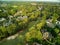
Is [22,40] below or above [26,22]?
below

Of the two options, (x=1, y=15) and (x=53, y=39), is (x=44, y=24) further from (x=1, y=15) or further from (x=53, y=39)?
(x=1, y=15)

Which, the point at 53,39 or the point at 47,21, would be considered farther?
the point at 47,21

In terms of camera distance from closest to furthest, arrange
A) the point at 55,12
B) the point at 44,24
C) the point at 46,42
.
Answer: the point at 46,42
the point at 44,24
the point at 55,12

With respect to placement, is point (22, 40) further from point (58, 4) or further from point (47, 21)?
point (58, 4)

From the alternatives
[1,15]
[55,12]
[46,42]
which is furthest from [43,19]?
[1,15]

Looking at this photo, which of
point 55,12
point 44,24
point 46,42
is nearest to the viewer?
point 46,42

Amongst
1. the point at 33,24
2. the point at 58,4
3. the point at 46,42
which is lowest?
the point at 46,42
